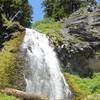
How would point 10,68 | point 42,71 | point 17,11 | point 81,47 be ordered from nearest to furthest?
point 10,68, point 42,71, point 81,47, point 17,11

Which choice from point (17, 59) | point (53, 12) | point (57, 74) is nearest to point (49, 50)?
point (57, 74)

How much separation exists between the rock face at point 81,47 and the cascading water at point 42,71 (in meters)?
2.46

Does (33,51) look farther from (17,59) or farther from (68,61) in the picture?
(68,61)

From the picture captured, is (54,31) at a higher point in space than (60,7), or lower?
lower

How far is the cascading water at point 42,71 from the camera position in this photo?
877 inches

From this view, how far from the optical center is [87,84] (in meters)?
26.4

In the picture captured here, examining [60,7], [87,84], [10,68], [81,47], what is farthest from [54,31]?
[60,7]

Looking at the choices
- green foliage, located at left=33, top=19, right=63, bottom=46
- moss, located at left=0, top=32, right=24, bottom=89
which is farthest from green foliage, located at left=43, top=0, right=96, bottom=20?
moss, located at left=0, top=32, right=24, bottom=89

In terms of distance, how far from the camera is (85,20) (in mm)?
31297

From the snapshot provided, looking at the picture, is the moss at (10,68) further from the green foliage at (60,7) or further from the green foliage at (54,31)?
the green foliage at (60,7)

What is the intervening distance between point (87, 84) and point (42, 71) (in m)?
4.05

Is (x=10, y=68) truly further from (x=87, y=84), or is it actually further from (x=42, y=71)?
(x=87, y=84)

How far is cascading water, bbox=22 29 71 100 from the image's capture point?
22266mm

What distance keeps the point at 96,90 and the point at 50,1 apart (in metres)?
19.2
